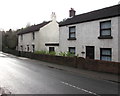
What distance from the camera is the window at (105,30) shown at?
20.2 m

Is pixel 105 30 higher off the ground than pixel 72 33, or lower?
lower

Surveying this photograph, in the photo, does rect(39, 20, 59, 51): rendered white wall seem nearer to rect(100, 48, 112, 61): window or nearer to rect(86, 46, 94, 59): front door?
rect(86, 46, 94, 59): front door

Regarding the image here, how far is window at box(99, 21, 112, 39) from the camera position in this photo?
794 inches

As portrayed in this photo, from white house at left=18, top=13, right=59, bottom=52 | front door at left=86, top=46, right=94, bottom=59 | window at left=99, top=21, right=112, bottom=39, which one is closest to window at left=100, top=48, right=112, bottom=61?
window at left=99, top=21, right=112, bottom=39

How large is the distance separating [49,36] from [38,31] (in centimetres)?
301

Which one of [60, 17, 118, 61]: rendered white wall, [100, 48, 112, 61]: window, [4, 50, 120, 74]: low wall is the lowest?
[4, 50, 120, 74]: low wall

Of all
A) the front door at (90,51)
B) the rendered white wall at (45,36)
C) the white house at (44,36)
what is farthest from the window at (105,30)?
the rendered white wall at (45,36)

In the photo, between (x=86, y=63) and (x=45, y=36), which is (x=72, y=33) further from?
(x=45, y=36)

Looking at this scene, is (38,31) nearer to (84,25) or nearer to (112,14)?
(84,25)

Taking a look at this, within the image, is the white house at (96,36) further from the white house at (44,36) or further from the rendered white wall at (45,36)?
the rendered white wall at (45,36)

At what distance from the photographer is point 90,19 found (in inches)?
888

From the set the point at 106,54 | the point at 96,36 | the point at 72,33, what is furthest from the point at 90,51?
the point at 72,33

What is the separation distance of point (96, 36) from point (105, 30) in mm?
1402

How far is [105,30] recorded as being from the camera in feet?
→ 68.0
